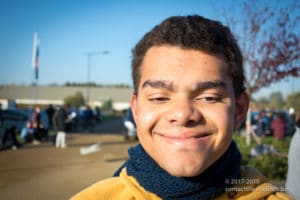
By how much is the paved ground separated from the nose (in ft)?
17.5

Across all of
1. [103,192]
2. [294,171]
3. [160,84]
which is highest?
[160,84]

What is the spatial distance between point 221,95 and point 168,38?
39 cm

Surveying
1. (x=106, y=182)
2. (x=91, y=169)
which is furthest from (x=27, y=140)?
(x=106, y=182)

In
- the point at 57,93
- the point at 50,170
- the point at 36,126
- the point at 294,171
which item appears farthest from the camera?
the point at 57,93

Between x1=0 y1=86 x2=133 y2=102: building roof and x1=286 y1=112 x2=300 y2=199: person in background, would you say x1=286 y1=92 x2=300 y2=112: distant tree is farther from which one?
x1=0 y1=86 x2=133 y2=102: building roof

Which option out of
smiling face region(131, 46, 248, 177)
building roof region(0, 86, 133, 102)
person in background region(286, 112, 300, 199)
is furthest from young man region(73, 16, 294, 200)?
building roof region(0, 86, 133, 102)

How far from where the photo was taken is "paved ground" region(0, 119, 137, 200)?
6738 mm

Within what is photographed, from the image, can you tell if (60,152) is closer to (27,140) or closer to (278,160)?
(27,140)

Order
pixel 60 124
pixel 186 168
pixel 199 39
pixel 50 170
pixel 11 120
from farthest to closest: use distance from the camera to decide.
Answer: pixel 11 120 → pixel 60 124 → pixel 50 170 → pixel 199 39 → pixel 186 168

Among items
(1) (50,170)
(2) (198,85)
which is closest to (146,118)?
(2) (198,85)

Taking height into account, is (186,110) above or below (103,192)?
above

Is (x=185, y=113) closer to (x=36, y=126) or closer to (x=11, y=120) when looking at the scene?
(x=36, y=126)

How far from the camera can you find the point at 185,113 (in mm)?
1538

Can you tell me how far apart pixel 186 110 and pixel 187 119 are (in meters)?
0.04
